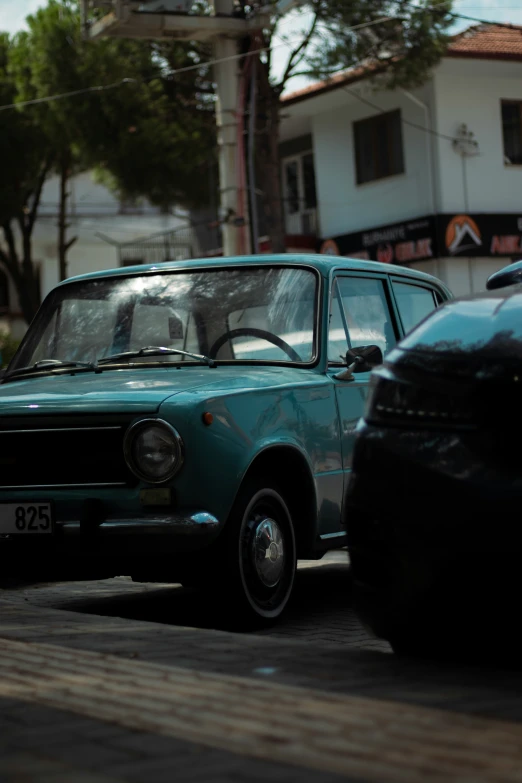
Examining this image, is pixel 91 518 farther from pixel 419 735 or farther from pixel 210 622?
pixel 419 735

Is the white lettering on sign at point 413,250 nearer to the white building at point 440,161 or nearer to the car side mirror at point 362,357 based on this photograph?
the white building at point 440,161

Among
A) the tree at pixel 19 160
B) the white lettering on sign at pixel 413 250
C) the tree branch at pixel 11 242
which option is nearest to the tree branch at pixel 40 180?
the tree at pixel 19 160

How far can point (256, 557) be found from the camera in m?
6.77

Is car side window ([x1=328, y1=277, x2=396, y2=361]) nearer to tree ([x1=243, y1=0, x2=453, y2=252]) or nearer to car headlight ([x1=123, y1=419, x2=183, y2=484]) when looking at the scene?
car headlight ([x1=123, y1=419, x2=183, y2=484])

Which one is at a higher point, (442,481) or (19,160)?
(19,160)

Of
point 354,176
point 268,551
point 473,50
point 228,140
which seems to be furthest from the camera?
point 354,176

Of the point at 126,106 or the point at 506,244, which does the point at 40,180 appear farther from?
the point at 506,244

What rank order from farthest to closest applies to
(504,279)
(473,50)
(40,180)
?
(40,180) → (473,50) → (504,279)

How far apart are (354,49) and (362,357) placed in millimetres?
21157

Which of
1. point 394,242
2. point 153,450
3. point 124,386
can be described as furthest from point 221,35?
point 153,450

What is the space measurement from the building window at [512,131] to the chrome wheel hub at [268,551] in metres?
26.3

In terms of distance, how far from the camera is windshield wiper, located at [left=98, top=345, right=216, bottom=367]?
748cm

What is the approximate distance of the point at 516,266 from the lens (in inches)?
267

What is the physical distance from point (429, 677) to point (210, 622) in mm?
2625
